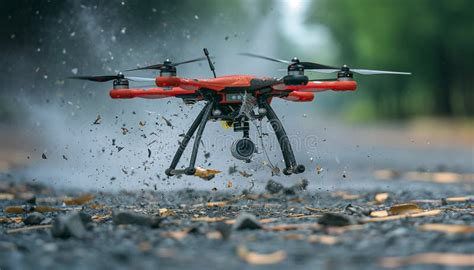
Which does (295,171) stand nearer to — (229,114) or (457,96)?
(229,114)

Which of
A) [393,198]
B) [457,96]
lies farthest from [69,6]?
[457,96]

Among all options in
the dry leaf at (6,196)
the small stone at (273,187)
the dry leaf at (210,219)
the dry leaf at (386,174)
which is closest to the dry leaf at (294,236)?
the dry leaf at (210,219)

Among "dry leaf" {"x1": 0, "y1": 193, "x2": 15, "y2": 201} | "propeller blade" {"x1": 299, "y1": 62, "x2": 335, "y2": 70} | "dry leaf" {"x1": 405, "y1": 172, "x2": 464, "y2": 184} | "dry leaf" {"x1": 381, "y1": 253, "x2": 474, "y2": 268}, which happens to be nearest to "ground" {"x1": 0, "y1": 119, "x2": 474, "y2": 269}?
"dry leaf" {"x1": 381, "y1": 253, "x2": 474, "y2": 268}

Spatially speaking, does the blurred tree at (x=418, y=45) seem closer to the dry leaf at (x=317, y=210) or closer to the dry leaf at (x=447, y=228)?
the dry leaf at (x=317, y=210)

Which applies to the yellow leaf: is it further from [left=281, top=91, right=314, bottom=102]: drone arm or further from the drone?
the drone

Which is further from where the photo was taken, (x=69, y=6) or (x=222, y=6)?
(x=222, y=6)
